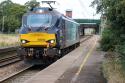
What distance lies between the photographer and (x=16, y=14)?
12431 centimetres

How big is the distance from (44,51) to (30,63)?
1.24 m

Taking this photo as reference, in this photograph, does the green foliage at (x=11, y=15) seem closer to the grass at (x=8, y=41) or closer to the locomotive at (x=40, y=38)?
the grass at (x=8, y=41)

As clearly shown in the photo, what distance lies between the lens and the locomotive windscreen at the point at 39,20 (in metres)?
23.1

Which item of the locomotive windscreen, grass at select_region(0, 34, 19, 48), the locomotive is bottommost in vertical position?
grass at select_region(0, 34, 19, 48)

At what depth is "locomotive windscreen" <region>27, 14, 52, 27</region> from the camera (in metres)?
23.1

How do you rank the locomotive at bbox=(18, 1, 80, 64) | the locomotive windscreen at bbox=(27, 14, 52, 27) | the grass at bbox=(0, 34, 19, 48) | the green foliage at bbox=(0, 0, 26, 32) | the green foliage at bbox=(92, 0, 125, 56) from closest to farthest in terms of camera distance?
the green foliage at bbox=(92, 0, 125, 56) < the locomotive at bbox=(18, 1, 80, 64) < the locomotive windscreen at bbox=(27, 14, 52, 27) < the grass at bbox=(0, 34, 19, 48) < the green foliage at bbox=(0, 0, 26, 32)

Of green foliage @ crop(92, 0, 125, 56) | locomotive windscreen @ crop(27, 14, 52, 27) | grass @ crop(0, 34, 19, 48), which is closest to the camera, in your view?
green foliage @ crop(92, 0, 125, 56)

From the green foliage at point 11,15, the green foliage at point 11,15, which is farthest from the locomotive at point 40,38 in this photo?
the green foliage at point 11,15

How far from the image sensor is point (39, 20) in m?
23.2

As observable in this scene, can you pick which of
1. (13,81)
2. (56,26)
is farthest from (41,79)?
(56,26)

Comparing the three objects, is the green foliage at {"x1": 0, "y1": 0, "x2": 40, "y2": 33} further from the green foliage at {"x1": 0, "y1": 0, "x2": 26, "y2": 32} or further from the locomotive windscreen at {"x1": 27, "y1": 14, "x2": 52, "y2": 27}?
the locomotive windscreen at {"x1": 27, "y1": 14, "x2": 52, "y2": 27}

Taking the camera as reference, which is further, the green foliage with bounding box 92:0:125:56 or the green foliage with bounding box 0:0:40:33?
the green foliage with bounding box 0:0:40:33

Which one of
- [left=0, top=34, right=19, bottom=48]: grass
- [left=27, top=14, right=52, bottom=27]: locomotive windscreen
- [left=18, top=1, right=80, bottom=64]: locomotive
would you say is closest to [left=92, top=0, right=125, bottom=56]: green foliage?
[left=18, top=1, right=80, bottom=64]: locomotive

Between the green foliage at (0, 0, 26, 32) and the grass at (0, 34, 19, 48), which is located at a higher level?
the green foliage at (0, 0, 26, 32)
